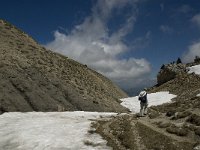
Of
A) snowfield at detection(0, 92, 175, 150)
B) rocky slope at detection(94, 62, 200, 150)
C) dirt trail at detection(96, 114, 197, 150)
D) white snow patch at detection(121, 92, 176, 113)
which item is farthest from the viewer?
white snow patch at detection(121, 92, 176, 113)

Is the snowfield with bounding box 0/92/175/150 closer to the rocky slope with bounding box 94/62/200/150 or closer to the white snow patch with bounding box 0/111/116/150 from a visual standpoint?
the white snow patch with bounding box 0/111/116/150

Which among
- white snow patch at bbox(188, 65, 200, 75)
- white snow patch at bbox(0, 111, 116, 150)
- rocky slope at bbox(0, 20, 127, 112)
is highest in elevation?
white snow patch at bbox(188, 65, 200, 75)

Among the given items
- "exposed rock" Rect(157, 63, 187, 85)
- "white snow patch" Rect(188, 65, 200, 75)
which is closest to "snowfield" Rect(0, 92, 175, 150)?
"white snow patch" Rect(188, 65, 200, 75)

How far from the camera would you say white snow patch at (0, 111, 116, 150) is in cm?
2698

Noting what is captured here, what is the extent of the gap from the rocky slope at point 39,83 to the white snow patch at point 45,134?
6.61m

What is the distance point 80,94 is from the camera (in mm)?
52281

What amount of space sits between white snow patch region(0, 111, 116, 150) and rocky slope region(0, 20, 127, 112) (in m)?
6.61

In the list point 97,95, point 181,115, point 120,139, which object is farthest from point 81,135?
point 97,95

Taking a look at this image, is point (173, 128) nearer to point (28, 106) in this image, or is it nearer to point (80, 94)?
point (28, 106)

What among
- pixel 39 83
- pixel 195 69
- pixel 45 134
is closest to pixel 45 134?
pixel 45 134

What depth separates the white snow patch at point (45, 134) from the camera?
26984mm

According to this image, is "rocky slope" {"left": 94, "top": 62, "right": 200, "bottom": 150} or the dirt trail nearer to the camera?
the dirt trail

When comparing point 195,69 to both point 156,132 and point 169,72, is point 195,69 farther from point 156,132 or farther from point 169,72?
point 156,132

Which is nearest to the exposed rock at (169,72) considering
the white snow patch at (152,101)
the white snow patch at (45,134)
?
the white snow patch at (152,101)
